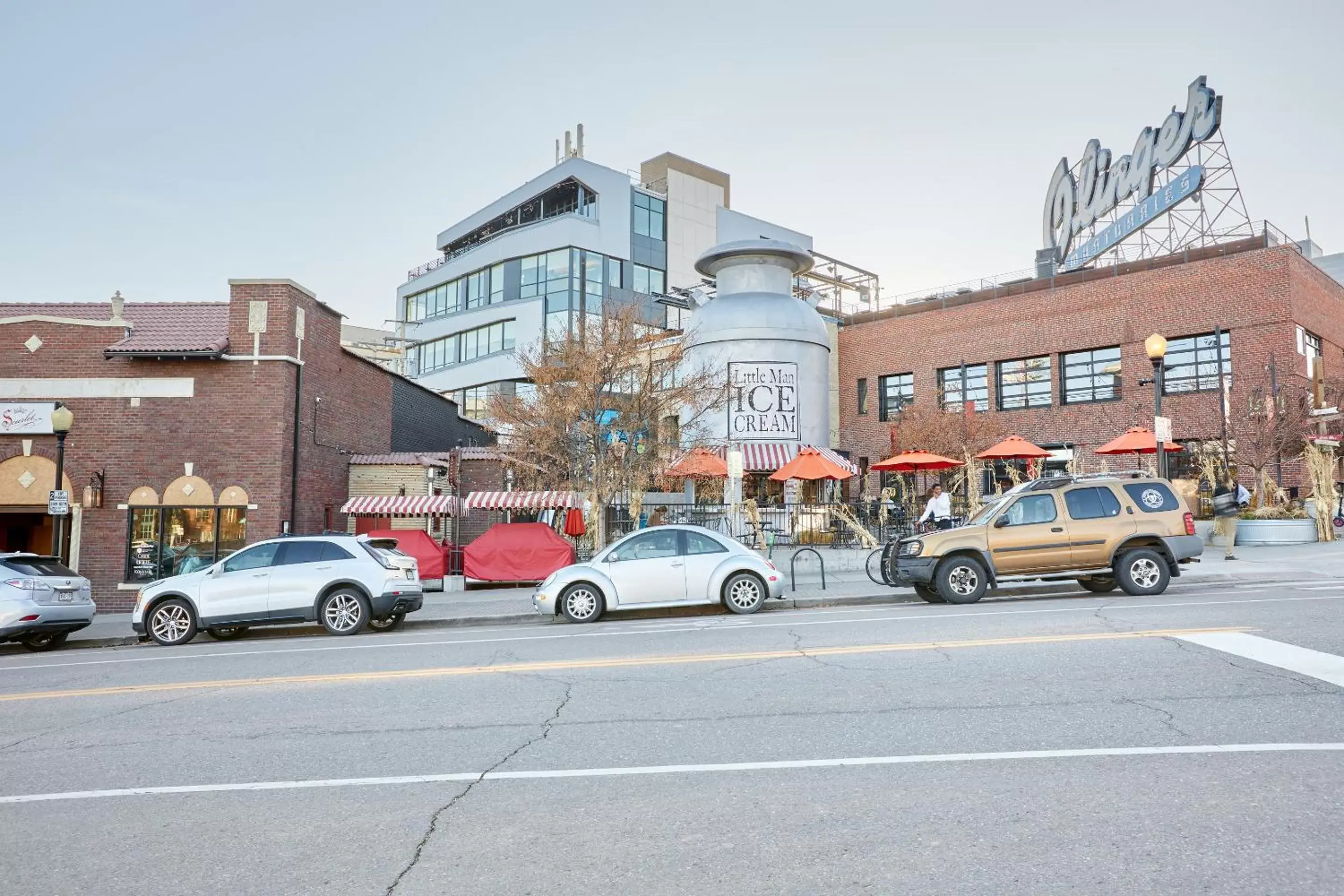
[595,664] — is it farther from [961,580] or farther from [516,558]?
[516,558]

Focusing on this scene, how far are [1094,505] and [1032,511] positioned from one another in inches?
36.8

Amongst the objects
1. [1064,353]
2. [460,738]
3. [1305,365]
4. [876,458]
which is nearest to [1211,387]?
[1305,365]

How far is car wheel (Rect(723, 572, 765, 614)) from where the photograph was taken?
569 inches

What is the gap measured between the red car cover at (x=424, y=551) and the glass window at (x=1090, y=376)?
980 inches

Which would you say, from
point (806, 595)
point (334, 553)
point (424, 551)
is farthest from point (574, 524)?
point (334, 553)

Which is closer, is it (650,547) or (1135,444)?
(650,547)

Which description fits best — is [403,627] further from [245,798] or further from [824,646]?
[245,798]

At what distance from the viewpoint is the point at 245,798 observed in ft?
17.1

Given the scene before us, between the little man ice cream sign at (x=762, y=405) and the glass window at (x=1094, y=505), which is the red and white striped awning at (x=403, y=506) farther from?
the glass window at (x=1094, y=505)

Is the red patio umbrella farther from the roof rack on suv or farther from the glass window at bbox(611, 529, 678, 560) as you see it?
the roof rack on suv

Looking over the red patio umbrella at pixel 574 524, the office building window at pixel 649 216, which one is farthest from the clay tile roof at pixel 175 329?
the office building window at pixel 649 216

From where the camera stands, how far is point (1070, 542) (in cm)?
1403

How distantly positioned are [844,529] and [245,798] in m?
18.3

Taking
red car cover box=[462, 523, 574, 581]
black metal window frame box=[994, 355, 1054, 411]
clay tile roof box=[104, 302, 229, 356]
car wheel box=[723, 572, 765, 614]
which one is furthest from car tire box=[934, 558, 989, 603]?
black metal window frame box=[994, 355, 1054, 411]
